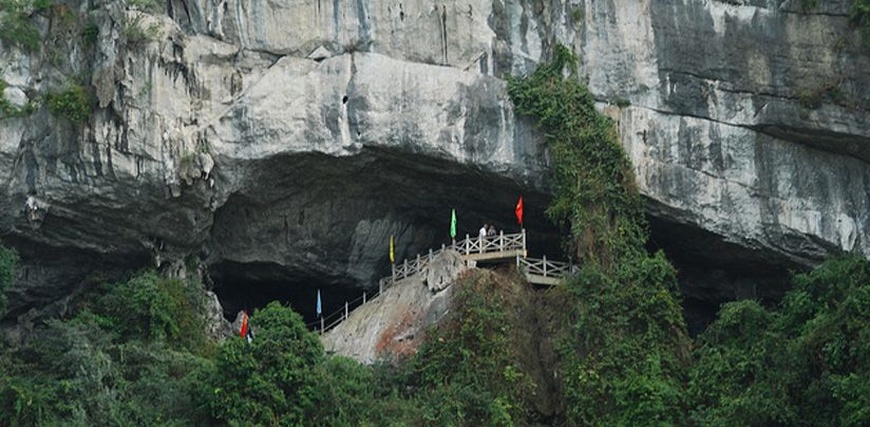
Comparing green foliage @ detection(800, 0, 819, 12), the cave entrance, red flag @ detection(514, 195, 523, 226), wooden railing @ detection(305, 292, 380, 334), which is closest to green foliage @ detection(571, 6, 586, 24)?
red flag @ detection(514, 195, 523, 226)

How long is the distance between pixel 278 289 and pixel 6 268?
5.57 meters

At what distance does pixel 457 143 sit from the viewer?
30547 millimetres

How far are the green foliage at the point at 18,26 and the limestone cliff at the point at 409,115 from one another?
16 cm

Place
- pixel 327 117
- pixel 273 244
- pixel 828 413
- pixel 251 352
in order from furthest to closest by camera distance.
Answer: pixel 273 244 → pixel 327 117 → pixel 251 352 → pixel 828 413

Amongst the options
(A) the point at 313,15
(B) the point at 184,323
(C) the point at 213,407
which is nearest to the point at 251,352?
(C) the point at 213,407

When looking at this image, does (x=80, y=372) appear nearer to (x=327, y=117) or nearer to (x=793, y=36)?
(x=327, y=117)

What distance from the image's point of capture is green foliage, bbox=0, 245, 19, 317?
2981 cm

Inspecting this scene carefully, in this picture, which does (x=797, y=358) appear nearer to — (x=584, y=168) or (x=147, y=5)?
(x=584, y=168)

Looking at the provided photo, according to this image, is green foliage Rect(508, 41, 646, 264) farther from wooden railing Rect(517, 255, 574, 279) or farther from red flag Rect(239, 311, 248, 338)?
red flag Rect(239, 311, 248, 338)

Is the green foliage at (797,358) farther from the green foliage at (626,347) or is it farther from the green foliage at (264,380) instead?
the green foliage at (264,380)

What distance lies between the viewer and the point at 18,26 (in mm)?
30594

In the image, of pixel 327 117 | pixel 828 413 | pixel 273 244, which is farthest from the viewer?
pixel 273 244

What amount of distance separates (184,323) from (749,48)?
9.67 meters

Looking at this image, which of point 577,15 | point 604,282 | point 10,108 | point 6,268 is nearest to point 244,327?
point 6,268
